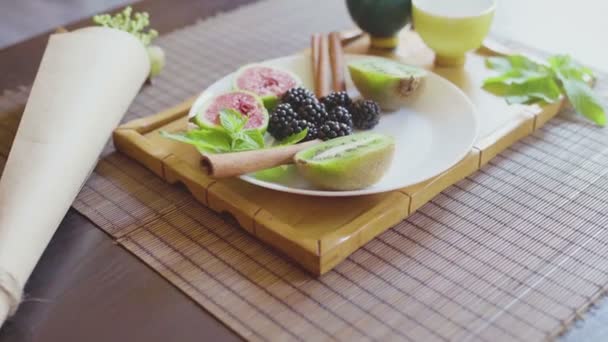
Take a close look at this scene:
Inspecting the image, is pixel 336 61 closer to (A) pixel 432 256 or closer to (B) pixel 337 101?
(B) pixel 337 101

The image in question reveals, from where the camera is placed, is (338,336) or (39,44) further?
(39,44)

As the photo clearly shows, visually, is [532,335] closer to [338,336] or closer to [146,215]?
[338,336]

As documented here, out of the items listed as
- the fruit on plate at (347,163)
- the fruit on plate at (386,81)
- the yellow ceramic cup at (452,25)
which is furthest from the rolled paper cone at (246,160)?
the yellow ceramic cup at (452,25)

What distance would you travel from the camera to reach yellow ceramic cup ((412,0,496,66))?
4.54 feet

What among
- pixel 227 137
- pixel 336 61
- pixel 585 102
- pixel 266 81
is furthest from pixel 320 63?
pixel 585 102

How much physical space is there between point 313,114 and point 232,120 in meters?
0.14

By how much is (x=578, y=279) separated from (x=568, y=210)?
0.53 ft

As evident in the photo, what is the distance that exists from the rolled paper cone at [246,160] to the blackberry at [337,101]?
0.16 metres

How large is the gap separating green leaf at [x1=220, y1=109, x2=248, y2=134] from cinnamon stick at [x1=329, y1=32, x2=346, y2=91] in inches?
10.3

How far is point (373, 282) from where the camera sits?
0.99 m

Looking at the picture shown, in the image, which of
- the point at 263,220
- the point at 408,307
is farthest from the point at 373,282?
the point at 263,220

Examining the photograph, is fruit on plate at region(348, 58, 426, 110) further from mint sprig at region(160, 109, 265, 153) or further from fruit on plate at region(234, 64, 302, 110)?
mint sprig at region(160, 109, 265, 153)

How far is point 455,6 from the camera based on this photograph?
1479 millimetres

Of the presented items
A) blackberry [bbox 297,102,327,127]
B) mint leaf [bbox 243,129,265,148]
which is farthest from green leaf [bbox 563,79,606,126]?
mint leaf [bbox 243,129,265,148]
